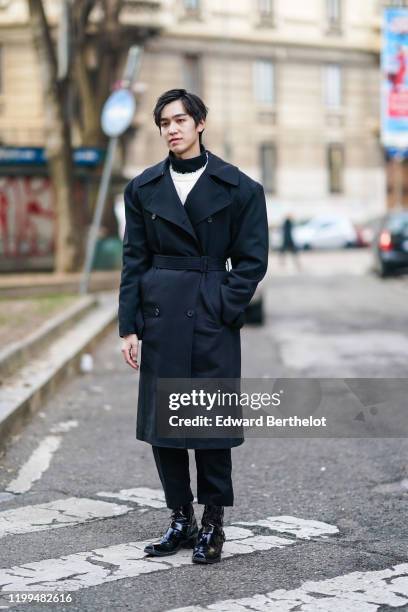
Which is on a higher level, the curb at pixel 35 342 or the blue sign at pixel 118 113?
the blue sign at pixel 118 113

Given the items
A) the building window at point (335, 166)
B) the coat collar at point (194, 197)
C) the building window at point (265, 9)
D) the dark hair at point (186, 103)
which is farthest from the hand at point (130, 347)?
the building window at point (335, 166)

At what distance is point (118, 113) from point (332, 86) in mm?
35395

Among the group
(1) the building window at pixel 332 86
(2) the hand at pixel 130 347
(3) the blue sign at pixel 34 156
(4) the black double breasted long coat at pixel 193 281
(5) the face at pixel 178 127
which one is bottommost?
(2) the hand at pixel 130 347

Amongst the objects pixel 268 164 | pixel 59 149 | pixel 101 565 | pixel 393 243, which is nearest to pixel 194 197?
pixel 101 565

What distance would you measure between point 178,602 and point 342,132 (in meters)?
48.6

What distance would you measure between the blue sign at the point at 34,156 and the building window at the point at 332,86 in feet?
94.3

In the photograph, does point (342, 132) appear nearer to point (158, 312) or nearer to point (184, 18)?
point (184, 18)

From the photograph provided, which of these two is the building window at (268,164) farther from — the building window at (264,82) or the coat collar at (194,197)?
the coat collar at (194,197)

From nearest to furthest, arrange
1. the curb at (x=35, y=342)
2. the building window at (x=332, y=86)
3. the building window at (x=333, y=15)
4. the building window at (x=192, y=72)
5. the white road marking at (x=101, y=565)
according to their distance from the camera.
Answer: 1. the white road marking at (x=101, y=565)
2. the curb at (x=35, y=342)
3. the building window at (x=192, y=72)
4. the building window at (x=332, y=86)
5. the building window at (x=333, y=15)

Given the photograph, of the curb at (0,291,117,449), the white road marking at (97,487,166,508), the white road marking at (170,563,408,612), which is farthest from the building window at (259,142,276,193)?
the white road marking at (170,563,408,612)

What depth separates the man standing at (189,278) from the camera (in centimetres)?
474

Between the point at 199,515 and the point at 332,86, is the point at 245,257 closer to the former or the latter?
the point at 199,515

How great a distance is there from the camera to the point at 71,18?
74.2ft

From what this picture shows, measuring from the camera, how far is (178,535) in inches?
194
